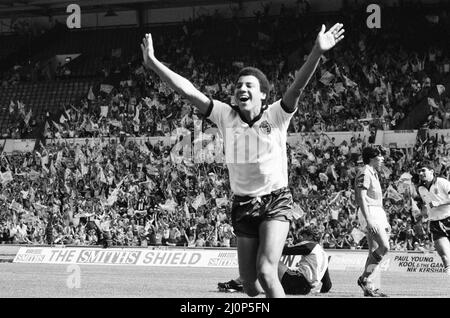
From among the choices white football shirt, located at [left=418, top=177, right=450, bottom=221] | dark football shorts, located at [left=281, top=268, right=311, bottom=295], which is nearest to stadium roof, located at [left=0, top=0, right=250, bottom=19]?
white football shirt, located at [left=418, top=177, right=450, bottom=221]

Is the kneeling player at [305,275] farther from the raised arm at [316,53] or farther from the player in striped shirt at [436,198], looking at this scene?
the raised arm at [316,53]

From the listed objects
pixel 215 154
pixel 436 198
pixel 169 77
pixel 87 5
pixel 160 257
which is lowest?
pixel 160 257

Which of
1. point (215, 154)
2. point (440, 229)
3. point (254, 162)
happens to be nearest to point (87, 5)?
point (215, 154)

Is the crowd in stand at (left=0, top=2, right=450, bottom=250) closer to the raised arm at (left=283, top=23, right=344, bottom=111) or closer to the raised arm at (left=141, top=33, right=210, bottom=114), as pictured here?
the raised arm at (left=141, top=33, right=210, bottom=114)

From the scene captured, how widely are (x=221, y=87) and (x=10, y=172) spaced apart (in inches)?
365

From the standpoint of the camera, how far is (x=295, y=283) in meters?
15.1

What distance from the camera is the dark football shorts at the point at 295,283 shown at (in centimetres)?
1513

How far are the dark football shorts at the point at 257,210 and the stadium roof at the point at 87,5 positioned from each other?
3541 centimetres

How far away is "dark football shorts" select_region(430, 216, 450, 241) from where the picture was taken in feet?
56.5

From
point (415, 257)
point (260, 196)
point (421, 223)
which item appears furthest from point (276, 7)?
point (260, 196)

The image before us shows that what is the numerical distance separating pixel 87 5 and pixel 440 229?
31891 mm

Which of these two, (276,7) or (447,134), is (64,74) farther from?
(447,134)

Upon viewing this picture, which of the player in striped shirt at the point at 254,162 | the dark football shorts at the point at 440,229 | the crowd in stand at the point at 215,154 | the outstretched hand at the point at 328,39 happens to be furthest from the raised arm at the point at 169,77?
the crowd in stand at the point at 215,154

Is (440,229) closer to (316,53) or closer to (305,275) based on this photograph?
(305,275)
